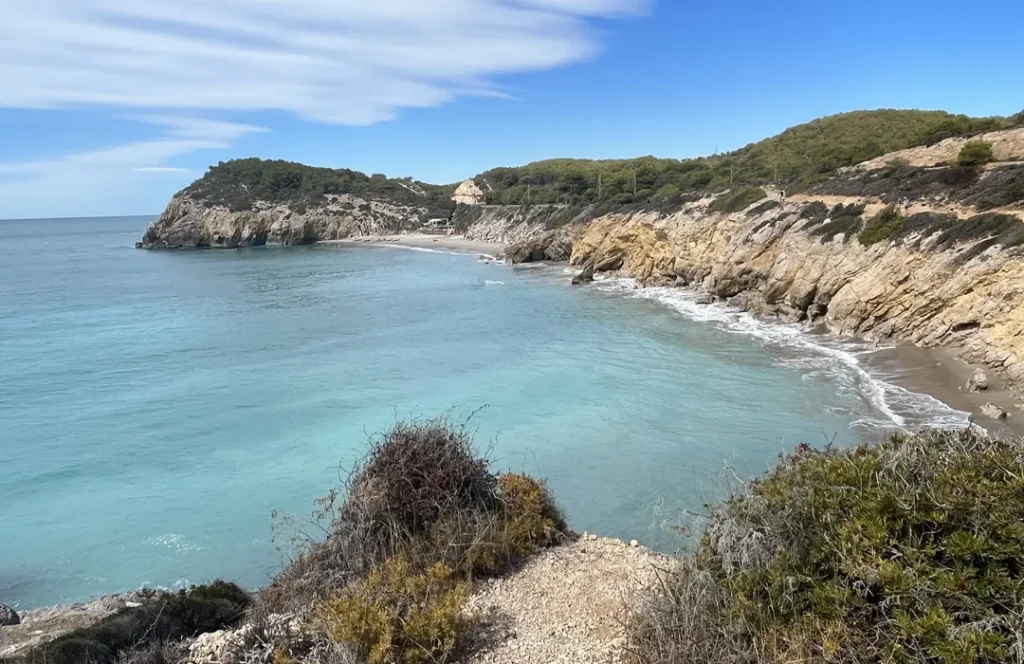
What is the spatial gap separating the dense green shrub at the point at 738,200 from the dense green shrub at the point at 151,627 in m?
35.5

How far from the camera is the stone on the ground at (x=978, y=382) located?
16.4m

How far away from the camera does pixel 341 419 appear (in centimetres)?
1791

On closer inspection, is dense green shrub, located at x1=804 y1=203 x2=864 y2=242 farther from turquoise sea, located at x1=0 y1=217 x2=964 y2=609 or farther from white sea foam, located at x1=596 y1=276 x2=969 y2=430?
turquoise sea, located at x1=0 y1=217 x2=964 y2=609

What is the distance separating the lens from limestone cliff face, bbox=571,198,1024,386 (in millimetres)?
19047

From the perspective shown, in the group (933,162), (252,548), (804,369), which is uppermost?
(933,162)

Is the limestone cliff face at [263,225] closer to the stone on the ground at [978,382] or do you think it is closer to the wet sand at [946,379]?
the wet sand at [946,379]

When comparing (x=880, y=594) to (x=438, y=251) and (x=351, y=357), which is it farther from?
(x=438, y=251)

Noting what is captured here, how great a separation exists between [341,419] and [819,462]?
14253mm

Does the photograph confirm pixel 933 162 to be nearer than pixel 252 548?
No

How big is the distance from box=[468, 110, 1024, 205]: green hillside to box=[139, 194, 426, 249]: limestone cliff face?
65.0 feet

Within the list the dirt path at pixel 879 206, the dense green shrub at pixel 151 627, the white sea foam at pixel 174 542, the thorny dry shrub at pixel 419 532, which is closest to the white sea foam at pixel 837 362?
the dirt path at pixel 879 206

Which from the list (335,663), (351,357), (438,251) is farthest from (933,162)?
(438,251)

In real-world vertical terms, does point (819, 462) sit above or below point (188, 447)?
above

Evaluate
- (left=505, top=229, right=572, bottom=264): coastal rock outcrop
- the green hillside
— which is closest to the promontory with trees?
the green hillside
